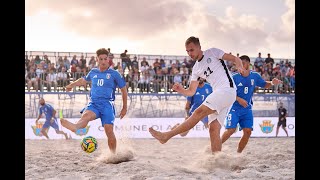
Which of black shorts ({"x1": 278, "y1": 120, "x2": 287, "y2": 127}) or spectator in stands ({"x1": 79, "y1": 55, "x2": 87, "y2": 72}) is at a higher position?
spectator in stands ({"x1": 79, "y1": 55, "x2": 87, "y2": 72})

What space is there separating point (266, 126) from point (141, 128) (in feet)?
14.0

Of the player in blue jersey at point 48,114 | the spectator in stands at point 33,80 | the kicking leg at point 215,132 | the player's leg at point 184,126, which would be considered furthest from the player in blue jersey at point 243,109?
the spectator in stands at point 33,80

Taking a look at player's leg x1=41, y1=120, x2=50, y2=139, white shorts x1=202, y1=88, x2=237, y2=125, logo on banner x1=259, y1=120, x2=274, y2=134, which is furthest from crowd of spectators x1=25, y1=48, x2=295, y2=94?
white shorts x1=202, y1=88, x2=237, y2=125

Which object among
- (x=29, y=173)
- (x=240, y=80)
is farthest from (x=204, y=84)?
(x=29, y=173)

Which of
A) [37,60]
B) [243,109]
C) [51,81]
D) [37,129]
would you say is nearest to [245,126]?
[243,109]

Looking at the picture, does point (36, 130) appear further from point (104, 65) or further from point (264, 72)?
point (264, 72)

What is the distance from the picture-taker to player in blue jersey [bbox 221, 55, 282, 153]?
8016 millimetres

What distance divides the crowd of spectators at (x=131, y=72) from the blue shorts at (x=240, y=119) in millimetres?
7002

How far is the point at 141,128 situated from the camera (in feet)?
48.9

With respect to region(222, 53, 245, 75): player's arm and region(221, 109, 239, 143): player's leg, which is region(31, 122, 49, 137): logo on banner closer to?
region(221, 109, 239, 143): player's leg

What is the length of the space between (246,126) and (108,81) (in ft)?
8.32

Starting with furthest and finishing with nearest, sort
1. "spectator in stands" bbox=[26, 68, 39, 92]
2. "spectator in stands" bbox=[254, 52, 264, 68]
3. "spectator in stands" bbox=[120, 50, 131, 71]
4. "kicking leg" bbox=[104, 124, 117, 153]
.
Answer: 1. "spectator in stands" bbox=[254, 52, 264, 68]
2. "spectator in stands" bbox=[120, 50, 131, 71]
3. "spectator in stands" bbox=[26, 68, 39, 92]
4. "kicking leg" bbox=[104, 124, 117, 153]

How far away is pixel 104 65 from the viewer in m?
7.91

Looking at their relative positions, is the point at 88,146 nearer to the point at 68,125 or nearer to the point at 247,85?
the point at 68,125
